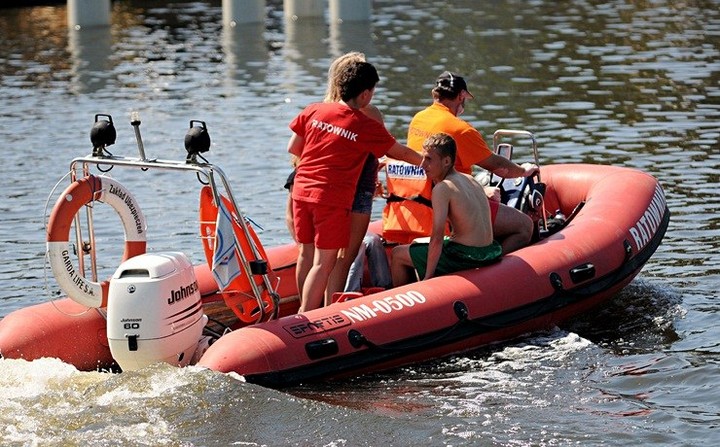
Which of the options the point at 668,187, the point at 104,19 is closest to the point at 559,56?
the point at 668,187

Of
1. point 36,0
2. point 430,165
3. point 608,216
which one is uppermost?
point 430,165

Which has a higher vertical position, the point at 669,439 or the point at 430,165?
the point at 430,165

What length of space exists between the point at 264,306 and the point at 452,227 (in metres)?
1.20

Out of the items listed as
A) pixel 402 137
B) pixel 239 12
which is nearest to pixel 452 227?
pixel 402 137

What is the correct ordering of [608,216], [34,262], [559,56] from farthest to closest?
[559,56], [34,262], [608,216]

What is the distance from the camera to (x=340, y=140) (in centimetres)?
695

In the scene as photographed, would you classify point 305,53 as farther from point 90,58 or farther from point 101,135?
point 101,135

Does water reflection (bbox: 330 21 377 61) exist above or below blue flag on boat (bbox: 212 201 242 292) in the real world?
below

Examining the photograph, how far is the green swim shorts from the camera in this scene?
7.46 metres

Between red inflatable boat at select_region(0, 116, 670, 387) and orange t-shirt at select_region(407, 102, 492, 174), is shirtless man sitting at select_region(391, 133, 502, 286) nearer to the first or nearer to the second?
red inflatable boat at select_region(0, 116, 670, 387)

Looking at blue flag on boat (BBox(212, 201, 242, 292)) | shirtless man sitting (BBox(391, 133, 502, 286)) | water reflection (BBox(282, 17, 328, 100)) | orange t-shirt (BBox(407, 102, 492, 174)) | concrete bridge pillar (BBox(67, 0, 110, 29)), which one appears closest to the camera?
blue flag on boat (BBox(212, 201, 242, 292))

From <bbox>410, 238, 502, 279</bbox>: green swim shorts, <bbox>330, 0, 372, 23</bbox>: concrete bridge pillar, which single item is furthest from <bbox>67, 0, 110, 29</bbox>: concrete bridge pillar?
<bbox>410, 238, 502, 279</bbox>: green swim shorts

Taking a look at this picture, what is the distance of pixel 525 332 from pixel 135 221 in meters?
2.35

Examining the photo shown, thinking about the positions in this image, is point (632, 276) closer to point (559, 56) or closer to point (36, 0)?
point (559, 56)
